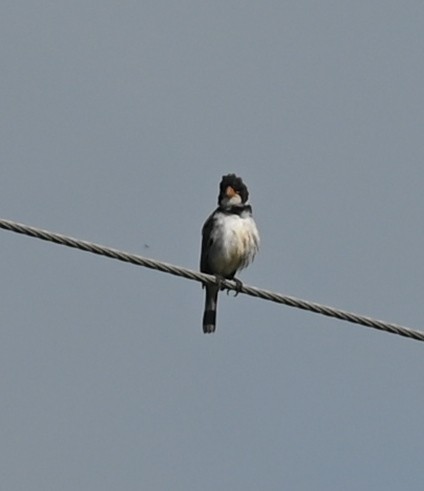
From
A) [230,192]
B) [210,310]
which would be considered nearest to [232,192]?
[230,192]

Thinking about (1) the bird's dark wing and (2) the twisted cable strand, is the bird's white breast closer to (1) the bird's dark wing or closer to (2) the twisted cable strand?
(1) the bird's dark wing

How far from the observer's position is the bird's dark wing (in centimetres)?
1662

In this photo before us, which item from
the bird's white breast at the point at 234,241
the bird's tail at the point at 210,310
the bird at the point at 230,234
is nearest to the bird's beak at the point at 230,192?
the bird at the point at 230,234

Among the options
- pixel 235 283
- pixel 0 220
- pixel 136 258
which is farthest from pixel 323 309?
pixel 235 283

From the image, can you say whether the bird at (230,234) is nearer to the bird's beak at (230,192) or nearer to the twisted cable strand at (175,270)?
the bird's beak at (230,192)

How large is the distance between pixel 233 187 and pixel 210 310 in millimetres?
1192

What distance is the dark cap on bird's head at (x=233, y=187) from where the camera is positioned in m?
16.7

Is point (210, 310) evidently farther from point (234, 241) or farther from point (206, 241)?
point (234, 241)

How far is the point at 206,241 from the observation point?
16719mm

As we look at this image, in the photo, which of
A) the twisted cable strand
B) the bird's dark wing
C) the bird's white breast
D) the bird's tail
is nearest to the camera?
the twisted cable strand

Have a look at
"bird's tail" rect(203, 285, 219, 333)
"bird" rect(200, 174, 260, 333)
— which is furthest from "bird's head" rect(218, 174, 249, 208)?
"bird's tail" rect(203, 285, 219, 333)

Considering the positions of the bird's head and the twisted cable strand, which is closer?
the twisted cable strand

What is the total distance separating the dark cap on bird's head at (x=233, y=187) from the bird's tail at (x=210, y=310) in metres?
0.89

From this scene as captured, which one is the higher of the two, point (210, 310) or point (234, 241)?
point (234, 241)
